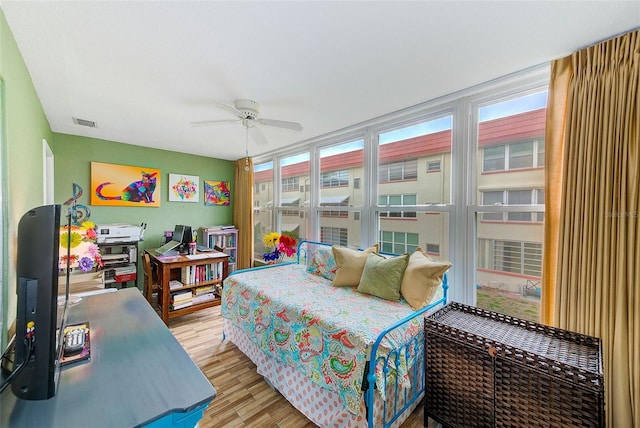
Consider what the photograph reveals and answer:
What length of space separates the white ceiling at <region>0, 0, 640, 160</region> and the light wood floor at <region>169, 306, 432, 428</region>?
2.40 metres

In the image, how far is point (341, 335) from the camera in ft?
4.94

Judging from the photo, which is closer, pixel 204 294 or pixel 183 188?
pixel 204 294

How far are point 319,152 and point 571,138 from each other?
2620mm

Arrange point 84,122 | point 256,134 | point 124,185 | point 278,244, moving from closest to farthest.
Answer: point 256,134, point 84,122, point 278,244, point 124,185

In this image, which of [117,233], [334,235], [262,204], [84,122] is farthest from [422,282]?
[84,122]

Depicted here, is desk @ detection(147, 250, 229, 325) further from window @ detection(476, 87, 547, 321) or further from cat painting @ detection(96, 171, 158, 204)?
window @ detection(476, 87, 547, 321)

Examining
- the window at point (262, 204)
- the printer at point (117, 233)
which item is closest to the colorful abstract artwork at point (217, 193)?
the window at point (262, 204)

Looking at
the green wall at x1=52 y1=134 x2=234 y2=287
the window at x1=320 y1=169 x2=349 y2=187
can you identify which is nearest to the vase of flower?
the window at x1=320 y1=169 x2=349 y2=187

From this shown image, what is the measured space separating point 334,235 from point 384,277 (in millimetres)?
1372

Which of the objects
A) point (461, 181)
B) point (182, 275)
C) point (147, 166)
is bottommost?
point (182, 275)

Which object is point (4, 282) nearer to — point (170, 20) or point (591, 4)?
point (170, 20)

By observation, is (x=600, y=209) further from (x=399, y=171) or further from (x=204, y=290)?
(x=204, y=290)

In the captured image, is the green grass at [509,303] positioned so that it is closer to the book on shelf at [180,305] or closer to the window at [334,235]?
the window at [334,235]

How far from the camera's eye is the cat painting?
3.72 meters
